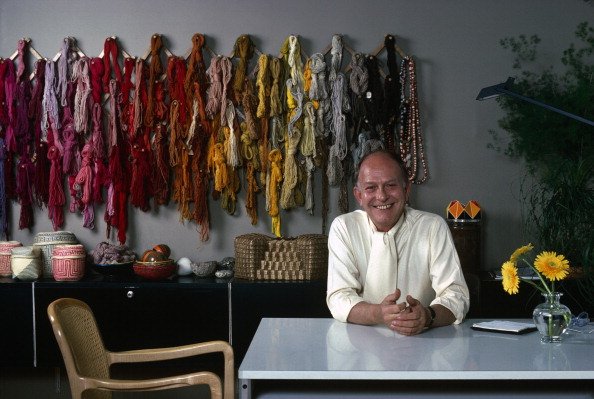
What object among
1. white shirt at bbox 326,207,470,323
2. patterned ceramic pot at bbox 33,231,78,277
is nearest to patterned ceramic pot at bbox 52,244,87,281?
A: patterned ceramic pot at bbox 33,231,78,277

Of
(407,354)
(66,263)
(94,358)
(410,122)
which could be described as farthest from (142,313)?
(407,354)

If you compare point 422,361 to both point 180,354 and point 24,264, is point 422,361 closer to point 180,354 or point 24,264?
point 180,354

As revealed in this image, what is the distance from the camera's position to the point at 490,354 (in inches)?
81.5

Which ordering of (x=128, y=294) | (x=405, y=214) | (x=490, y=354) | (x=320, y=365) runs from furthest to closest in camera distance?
(x=128, y=294)
(x=405, y=214)
(x=490, y=354)
(x=320, y=365)

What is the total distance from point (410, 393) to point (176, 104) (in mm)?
2779

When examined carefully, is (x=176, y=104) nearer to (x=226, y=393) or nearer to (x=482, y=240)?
(x=482, y=240)

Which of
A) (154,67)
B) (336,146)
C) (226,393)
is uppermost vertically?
(154,67)

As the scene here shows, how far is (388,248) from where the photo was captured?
111 inches

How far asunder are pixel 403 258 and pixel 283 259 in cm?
132

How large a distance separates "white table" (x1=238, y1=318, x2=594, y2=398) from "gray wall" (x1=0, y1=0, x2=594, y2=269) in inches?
82.6

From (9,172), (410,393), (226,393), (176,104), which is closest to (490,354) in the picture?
(410,393)

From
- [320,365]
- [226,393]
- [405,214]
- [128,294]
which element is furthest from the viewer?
[128,294]

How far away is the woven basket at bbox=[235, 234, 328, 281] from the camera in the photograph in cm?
401

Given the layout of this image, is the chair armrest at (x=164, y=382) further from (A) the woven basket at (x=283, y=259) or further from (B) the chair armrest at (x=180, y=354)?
(A) the woven basket at (x=283, y=259)
